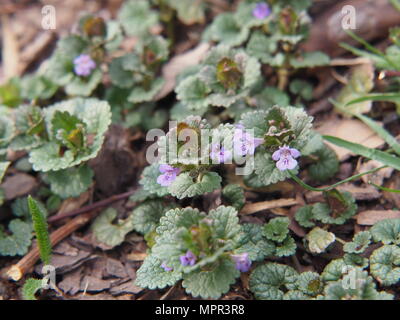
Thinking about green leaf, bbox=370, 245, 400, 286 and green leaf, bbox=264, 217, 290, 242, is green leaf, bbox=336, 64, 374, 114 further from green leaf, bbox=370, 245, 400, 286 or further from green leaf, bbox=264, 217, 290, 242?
green leaf, bbox=370, 245, 400, 286

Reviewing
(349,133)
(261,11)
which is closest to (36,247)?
(349,133)

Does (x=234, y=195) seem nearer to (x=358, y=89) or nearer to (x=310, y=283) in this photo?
(x=310, y=283)

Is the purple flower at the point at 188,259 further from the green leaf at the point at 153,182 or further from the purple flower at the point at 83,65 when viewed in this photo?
the purple flower at the point at 83,65

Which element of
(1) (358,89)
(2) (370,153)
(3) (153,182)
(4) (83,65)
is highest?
(4) (83,65)

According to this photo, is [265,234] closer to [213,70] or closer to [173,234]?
[173,234]

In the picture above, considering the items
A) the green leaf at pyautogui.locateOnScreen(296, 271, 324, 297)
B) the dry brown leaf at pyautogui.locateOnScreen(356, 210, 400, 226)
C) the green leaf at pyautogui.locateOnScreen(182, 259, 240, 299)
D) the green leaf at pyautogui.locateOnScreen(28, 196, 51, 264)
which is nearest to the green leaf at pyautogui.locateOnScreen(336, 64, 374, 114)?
the dry brown leaf at pyautogui.locateOnScreen(356, 210, 400, 226)

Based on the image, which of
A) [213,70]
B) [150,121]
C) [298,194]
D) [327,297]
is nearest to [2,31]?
[150,121]
